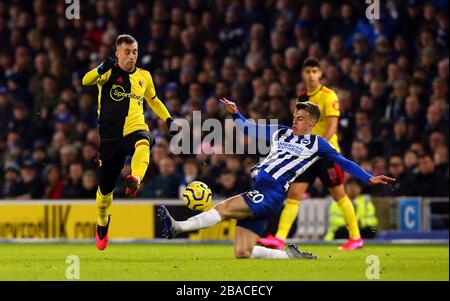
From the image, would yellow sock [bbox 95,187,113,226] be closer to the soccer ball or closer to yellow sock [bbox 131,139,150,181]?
yellow sock [bbox 131,139,150,181]

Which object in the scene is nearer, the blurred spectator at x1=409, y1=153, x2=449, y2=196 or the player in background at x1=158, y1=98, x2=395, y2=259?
the player in background at x1=158, y1=98, x2=395, y2=259

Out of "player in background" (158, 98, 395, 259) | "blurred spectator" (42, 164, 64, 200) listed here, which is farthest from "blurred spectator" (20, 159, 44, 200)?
"player in background" (158, 98, 395, 259)

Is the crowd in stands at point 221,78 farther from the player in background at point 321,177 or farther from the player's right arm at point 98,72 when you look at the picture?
the player's right arm at point 98,72

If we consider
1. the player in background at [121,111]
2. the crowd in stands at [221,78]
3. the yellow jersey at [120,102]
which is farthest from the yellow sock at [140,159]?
the crowd in stands at [221,78]

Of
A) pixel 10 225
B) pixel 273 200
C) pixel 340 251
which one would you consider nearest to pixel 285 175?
pixel 273 200

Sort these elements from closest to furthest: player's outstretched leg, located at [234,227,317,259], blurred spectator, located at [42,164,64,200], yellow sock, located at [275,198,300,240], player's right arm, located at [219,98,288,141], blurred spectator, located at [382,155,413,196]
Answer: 1. player's outstretched leg, located at [234,227,317,259]
2. player's right arm, located at [219,98,288,141]
3. yellow sock, located at [275,198,300,240]
4. blurred spectator, located at [382,155,413,196]
5. blurred spectator, located at [42,164,64,200]

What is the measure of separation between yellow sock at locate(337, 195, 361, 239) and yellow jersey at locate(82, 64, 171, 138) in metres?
2.72

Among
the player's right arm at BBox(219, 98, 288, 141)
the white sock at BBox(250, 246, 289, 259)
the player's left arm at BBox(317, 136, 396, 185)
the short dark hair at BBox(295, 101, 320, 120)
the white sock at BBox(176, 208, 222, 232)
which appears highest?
the short dark hair at BBox(295, 101, 320, 120)

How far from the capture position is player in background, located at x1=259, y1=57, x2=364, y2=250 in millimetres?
12758

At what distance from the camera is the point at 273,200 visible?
10.8m

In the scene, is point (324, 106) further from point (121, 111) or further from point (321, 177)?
point (121, 111)

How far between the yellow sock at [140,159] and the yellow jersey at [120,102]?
0.86 ft

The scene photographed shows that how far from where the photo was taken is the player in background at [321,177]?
12.8 m

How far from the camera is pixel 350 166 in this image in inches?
417
